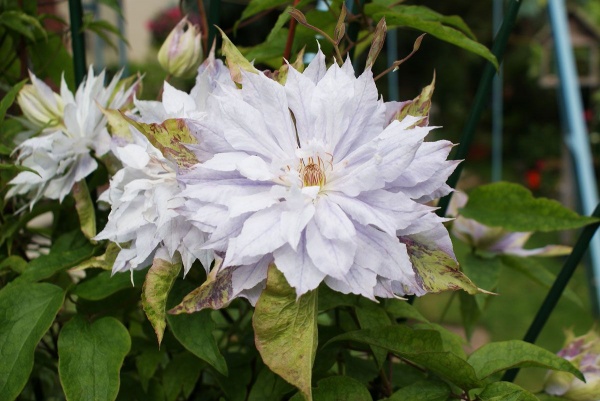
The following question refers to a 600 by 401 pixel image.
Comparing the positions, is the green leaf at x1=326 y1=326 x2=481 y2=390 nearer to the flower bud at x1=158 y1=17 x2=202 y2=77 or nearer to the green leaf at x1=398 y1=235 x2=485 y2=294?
the green leaf at x1=398 y1=235 x2=485 y2=294

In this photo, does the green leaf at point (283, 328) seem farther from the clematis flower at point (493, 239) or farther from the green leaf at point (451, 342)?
the clematis flower at point (493, 239)

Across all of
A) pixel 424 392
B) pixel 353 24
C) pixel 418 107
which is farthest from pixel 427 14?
pixel 424 392

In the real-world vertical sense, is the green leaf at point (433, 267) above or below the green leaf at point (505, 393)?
above

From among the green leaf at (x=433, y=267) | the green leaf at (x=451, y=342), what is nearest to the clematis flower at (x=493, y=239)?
the green leaf at (x=451, y=342)

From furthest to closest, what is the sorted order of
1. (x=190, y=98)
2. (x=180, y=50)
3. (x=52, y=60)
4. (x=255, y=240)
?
(x=52, y=60), (x=180, y=50), (x=190, y=98), (x=255, y=240)

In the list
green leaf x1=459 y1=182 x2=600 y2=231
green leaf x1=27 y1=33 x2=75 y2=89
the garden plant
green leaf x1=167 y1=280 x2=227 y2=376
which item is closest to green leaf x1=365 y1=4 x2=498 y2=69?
the garden plant

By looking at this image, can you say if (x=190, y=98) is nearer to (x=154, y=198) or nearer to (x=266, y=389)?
(x=154, y=198)
